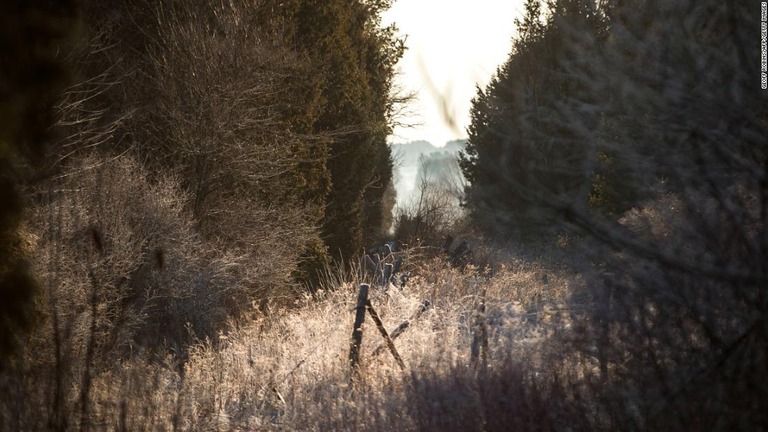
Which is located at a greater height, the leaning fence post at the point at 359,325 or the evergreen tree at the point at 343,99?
the evergreen tree at the point at 343,99

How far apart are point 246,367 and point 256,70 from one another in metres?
7.08

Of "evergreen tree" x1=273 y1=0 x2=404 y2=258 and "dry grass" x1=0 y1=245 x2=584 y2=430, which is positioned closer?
"dry grass" x1=0 y1=245 x2=584 y2=430

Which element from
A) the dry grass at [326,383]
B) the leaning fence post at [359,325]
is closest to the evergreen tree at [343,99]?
the dry grass at [326,383]

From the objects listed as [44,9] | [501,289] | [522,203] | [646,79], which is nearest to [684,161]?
[646,79]

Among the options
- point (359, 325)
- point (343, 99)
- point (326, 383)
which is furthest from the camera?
point (343, 99)

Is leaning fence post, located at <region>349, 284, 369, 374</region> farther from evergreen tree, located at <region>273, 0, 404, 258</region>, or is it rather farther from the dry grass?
evergreen tree, located at <region>273, 0, 404, 258</region>

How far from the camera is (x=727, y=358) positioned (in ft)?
14.1

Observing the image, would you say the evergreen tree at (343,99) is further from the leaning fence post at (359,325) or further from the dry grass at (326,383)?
the leaning fence post at (359,325)

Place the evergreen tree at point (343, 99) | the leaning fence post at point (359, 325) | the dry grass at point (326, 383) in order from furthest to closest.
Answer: the evergreen tree at point (343, 99), the leaning fence post at point (359, 325), the dry grass at point (326, 383)

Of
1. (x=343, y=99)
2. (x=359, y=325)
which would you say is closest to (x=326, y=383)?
(x=359, y=325)

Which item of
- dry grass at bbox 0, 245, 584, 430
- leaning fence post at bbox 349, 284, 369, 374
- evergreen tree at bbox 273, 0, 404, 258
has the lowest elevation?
dry grass at bbox 0, 245, 584, 430

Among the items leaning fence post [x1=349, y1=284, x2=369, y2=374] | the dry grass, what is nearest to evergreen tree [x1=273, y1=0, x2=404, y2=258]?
the dry grass

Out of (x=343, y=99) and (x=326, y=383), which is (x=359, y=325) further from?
(x=343, y=99)

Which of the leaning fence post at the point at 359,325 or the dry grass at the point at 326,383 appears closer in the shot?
the dry grass at the point at 326,383
